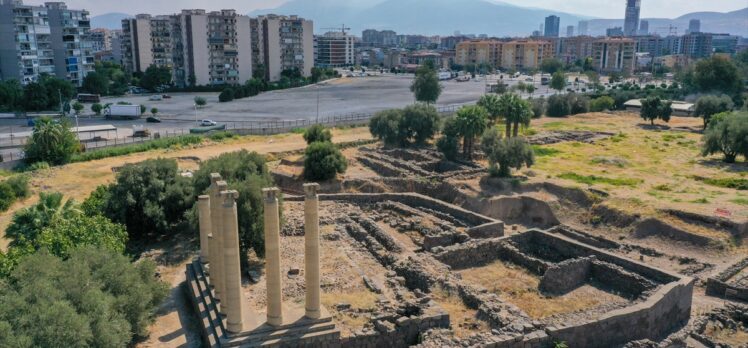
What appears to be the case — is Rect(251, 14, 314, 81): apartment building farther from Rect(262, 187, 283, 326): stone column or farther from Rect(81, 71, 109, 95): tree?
Rect(262, 187, 283, 326): stone column

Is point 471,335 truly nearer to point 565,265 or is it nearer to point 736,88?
point 565,265

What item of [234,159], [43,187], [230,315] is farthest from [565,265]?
[43,187]

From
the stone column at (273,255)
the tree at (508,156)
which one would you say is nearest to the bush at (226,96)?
the tree at (508,156)

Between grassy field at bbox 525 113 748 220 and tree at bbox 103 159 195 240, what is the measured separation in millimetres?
26105

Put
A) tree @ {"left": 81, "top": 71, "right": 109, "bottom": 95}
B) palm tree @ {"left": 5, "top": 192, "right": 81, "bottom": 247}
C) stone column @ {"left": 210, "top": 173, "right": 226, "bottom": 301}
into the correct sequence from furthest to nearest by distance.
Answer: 1. tree @ {"left": 81, "top": 71, "right": 109, "bottom": 95}
2. palm tree @ {"left": 5, "top": 192, "right": 81, "bottom": 247}
3. stone column @ {"left": 210, "top": 173, "right": 226, "bottom": 301}

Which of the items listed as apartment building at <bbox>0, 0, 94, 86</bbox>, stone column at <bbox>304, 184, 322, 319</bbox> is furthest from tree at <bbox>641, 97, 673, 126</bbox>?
apartment building at <bbox>0, 0, 94, 86</bbox>

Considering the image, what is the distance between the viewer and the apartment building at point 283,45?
461ft

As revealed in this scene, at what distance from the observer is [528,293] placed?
2695cm

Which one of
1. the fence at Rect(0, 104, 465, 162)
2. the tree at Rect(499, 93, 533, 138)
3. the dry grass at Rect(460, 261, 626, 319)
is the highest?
the tree at Rect(499, 93, 533, 138)

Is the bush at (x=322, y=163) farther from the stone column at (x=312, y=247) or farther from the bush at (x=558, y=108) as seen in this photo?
the bush at (x=558, y=108)

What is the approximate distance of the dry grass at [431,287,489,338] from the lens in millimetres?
22547

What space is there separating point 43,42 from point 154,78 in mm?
20945

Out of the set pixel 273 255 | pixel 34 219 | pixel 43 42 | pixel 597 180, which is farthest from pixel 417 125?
pixel 43 42

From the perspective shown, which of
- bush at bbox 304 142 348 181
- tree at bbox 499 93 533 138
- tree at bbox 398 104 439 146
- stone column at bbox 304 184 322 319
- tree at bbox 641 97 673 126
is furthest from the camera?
Answer: tree at bbox 641 97 673 126
